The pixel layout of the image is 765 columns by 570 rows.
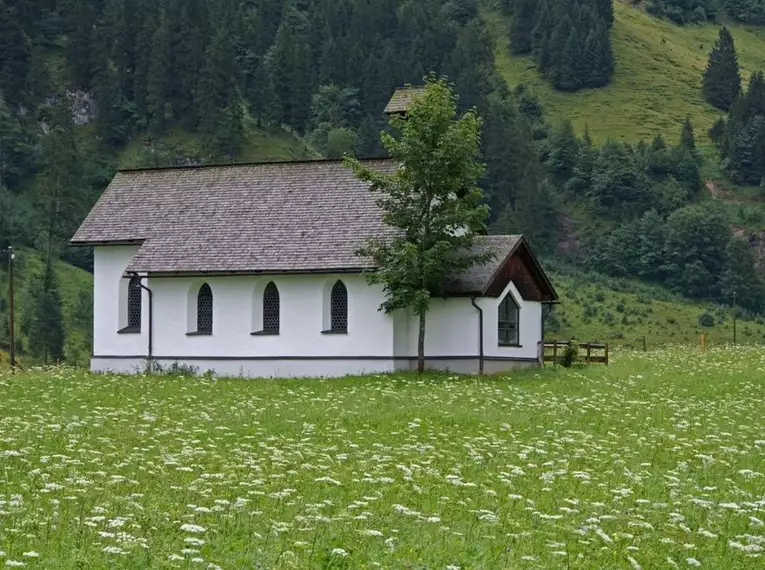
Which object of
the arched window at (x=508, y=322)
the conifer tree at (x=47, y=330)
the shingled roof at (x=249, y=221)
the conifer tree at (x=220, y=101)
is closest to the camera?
the shingled roof at (x=249, y=221)

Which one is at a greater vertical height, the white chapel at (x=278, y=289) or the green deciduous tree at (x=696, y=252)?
the green deciduous tree at (x=696, y=252)

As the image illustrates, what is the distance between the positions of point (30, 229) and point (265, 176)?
7022cm

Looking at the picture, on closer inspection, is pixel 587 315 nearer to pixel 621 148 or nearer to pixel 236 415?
pixel 621 148

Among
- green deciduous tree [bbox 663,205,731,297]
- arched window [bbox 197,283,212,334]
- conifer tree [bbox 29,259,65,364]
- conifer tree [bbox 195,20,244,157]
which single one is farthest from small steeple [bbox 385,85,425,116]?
conifer tree [bbox 195,20,244,157]

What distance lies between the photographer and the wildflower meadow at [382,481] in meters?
14.6

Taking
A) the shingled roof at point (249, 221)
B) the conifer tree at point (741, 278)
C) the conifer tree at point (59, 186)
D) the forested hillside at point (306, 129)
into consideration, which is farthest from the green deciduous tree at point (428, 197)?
the conifer tree at point (741, 278)

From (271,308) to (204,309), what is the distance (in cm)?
287

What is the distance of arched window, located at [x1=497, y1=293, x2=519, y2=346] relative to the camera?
5128 centimetres

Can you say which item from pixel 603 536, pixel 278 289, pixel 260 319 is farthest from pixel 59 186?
pixel 603 536

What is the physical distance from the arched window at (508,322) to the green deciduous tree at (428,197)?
3302mm

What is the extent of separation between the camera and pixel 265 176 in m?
55.6

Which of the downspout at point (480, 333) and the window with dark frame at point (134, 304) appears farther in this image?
the window with dark frame at point (134, 304)

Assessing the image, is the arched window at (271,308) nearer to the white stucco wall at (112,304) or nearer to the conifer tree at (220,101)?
the white stucco wall at (112,304)

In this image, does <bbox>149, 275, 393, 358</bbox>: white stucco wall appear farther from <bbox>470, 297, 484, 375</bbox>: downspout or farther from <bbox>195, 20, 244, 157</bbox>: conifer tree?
<bbox>195, 20, 244, 157</bbox>: conifer tree
